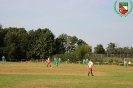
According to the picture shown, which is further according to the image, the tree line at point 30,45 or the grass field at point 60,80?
the tree line at point 30,45

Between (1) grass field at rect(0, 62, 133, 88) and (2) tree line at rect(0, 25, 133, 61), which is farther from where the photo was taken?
(2) tree line at rect(0, 25, 133, 61)

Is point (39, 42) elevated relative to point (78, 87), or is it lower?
elevated

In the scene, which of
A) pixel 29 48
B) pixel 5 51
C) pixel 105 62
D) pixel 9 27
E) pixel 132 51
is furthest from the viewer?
pixel 132 51

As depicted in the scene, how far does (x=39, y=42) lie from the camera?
109 meters

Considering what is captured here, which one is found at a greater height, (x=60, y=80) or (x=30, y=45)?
(x=30, y=45)

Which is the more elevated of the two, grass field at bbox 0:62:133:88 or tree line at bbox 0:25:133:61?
tree line at bbox 0:25:133:61

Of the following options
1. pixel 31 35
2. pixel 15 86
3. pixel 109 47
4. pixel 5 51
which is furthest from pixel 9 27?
pixel 15 86

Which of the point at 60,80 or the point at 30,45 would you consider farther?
the point at 30,45

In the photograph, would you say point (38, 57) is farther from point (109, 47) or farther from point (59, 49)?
point (109, 47)

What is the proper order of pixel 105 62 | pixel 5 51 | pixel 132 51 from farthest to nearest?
pixel 132 51 → pixel 5 51 → pixel 105 62

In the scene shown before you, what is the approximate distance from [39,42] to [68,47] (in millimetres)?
29381

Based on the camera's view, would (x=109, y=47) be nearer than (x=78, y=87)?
No

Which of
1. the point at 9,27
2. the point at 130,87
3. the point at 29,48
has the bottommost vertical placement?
the point at 130,87

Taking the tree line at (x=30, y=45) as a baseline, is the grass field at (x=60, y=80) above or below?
below
